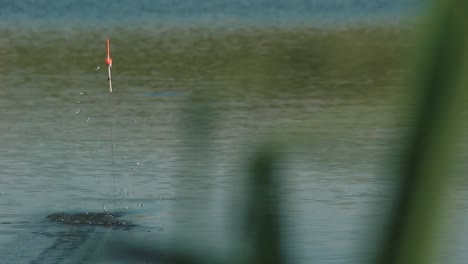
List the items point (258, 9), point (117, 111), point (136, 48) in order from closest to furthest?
point (117, 111), point (136, 48), point (258, 9)

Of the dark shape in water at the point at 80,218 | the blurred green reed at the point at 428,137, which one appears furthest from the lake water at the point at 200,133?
the dark shape in water at the point at 80,218

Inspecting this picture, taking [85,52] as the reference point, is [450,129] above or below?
above

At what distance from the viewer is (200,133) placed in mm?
889

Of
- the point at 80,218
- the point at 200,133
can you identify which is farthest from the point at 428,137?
the point at 80,218

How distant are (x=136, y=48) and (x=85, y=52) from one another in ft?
15.8

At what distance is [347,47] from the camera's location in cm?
95

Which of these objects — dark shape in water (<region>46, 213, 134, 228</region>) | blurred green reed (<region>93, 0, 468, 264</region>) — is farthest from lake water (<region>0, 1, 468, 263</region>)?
dark shape in water (<region>46, 213, 134, 228</region>)

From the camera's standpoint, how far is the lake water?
87 centimetres

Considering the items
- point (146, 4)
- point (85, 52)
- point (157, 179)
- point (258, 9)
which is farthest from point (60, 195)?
point (146, 4)

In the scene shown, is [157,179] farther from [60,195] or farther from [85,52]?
[85,52]

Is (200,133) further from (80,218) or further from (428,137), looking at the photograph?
(80,218)

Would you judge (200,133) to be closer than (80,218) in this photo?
Yes

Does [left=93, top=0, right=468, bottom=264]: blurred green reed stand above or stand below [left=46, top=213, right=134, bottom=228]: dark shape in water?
above

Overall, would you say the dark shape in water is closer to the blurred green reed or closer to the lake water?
the lake water
